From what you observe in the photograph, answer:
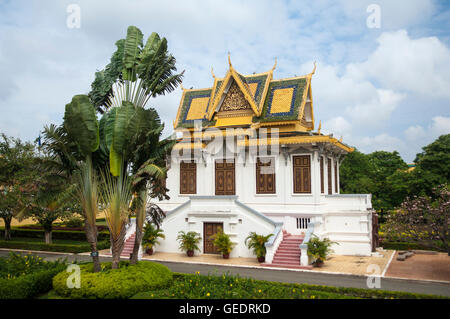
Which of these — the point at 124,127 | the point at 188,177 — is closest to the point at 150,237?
the point at 188,177

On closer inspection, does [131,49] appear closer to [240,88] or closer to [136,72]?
[136,72]

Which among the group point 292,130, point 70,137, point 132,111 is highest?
point 292,130

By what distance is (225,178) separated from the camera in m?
22.2

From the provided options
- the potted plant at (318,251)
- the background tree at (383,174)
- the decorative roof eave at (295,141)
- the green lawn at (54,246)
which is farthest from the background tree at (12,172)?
the background tree at (383,174)

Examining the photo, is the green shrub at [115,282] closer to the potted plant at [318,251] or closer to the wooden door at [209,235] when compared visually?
the potted plant at [318,251]

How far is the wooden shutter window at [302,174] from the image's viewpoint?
20.4 m

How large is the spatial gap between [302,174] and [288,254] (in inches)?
193

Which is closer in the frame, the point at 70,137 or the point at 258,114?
the point at 70,137

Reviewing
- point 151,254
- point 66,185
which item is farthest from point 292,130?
point 66,185

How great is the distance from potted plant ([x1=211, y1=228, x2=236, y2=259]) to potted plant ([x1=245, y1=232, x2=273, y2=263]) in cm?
97

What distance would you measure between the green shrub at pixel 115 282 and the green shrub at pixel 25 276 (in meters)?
0.51
